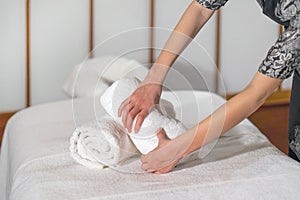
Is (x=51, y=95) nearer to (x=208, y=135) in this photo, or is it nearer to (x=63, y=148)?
(x=63, y=148)

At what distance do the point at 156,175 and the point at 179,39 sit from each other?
0.35m

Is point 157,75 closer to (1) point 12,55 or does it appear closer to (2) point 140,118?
(2) point 140,118

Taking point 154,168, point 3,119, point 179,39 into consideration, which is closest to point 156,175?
point 154,168

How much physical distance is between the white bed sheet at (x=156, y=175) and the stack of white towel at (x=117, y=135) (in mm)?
30

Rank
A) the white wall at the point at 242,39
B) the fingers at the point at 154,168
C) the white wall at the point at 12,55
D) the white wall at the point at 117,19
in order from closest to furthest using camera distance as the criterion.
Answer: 1. the fingers at the point at 154,168
2. the white wall at the point at 12,55
3. the white wall at the point at 117,19
4. the white wall at the point at 242,39

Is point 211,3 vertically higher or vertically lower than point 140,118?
higher

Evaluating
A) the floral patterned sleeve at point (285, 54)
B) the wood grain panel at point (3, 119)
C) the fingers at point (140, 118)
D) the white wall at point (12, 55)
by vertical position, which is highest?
the floral patterned sleeve at point (285, 54)

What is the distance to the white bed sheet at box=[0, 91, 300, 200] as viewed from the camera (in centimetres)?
156

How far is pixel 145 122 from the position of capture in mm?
1692

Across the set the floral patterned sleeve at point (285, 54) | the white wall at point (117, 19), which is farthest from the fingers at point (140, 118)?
the white wall at point (117, 19)

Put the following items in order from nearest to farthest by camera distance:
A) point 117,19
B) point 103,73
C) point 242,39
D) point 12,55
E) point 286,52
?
point 286,52 → point 103,73 → point 12,55 → point 117,19 → point 242,39

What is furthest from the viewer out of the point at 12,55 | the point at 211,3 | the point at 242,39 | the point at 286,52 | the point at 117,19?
the point at 242,39

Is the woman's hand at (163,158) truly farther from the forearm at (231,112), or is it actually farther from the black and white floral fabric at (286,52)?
the black and white floral fabric at (286,52)

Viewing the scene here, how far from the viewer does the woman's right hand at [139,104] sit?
170cm
